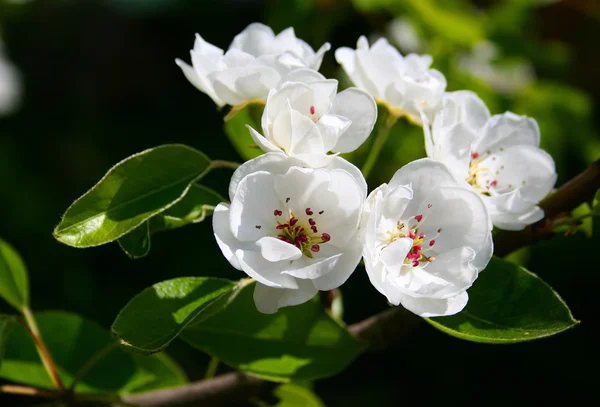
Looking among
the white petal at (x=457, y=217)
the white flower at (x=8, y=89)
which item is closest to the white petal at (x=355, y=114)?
the white petal at (x=457, y=217)

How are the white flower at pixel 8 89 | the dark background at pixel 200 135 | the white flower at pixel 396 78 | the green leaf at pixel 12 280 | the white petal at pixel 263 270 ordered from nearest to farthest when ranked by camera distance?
the white petal at pixel 263 270, the white flower at pixel 396 78, the green leaf at pixel 12 280, the dark background at pixel 200 135, the white flower at pixel 8 89

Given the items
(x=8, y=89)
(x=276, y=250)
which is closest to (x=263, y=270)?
(x=276, y=250)

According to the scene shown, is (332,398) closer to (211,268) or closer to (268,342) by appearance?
(211,268)

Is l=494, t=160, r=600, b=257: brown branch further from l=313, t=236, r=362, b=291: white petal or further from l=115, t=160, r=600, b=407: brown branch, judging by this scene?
l=313, t=236, r=362, b=291: white petal

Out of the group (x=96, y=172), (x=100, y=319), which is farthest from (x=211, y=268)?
(x=96, y=172)

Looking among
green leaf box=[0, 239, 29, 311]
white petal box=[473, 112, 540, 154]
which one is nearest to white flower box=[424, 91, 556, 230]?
white petal box=[473, 112, 540, 154]

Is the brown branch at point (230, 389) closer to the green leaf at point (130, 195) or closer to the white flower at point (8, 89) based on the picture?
the green leaf at point (130, 195)

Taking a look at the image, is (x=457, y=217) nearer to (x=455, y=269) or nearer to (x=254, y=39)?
(x=455, y=269)
